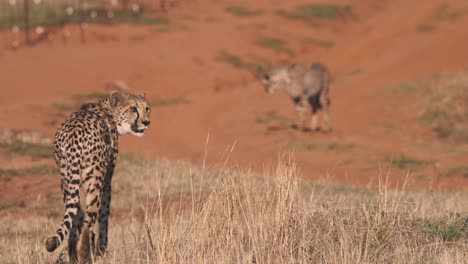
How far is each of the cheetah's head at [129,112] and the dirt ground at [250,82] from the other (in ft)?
19.1

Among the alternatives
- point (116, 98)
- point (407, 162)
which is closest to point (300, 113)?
point (407, 162)

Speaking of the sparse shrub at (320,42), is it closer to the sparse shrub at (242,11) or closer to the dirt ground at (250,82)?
the dirt ground at (250,82)

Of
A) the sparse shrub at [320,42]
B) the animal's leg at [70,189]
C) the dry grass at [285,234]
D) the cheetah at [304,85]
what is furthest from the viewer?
the sparse shrub at [320,42]

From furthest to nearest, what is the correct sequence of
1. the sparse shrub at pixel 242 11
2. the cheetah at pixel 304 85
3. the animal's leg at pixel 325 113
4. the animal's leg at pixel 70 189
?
the sparse shrub at pixel 242 11 → the animal's leg at pixel 325 113 → the cheetah at pixel 304 85 → the animal's leg at pixel 70 189

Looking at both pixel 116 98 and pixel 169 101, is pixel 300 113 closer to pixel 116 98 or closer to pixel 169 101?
pixel 169 101

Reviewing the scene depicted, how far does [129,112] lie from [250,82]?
2484cm

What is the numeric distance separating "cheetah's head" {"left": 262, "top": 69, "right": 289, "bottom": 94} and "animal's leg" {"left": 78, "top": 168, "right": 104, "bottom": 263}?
51.4ft

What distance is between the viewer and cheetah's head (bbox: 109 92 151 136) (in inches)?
404

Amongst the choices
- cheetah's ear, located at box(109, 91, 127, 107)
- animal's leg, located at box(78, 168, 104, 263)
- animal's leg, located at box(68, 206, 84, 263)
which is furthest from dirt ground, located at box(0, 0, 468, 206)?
animal's leg, located at box(78, 168, 104, 263)

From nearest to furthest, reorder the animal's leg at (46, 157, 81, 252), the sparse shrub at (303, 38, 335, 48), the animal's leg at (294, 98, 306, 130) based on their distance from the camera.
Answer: the animal's leg at (46, 157, 81, 252) < the animal's leg at (294, 98, 306, 130) < the sparse shrub at (303, 38, 335, 48)

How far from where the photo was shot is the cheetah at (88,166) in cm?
907

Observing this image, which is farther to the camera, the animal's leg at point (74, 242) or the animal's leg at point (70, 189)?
the animal's leg at point (74, 242)

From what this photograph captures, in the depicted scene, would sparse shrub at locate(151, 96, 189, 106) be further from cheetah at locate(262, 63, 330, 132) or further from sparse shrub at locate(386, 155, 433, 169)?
sparse shrub at locate(386, 155, 433, 169)

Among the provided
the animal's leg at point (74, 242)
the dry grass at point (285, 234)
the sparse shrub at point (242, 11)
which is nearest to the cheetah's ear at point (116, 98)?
the animal's leg at point (74, 242)
